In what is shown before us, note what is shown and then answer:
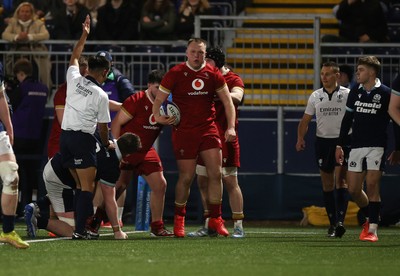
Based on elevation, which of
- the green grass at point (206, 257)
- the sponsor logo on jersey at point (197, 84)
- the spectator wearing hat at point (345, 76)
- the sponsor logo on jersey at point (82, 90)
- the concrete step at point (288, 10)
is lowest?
the green grass at point (206, 257)

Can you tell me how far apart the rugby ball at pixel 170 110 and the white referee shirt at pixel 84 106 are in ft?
3.33

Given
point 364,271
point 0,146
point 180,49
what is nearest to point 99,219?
point 0,146

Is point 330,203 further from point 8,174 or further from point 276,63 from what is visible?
point 8,174

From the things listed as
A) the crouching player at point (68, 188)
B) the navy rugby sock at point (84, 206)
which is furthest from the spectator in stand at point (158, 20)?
the navy rugby sock at point (84, 206)

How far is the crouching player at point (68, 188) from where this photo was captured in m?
14.3

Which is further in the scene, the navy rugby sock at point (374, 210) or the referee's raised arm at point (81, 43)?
the navy rugby sock at point (374, 210)

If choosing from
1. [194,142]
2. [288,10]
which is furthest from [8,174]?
[288,10]

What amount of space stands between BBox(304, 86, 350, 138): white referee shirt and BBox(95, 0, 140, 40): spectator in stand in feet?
21.9

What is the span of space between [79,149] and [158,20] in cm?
850

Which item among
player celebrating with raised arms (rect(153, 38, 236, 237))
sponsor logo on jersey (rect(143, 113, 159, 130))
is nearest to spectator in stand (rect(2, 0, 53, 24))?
sponsor logo on jersey (rect(143, 113, 159, 130))

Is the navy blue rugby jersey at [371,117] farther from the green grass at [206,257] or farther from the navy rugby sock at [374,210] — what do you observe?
the green grass at [206,257]

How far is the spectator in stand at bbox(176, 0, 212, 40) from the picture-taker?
72.9 ft

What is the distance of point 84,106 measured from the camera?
13.9 metres

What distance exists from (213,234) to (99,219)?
141cm
